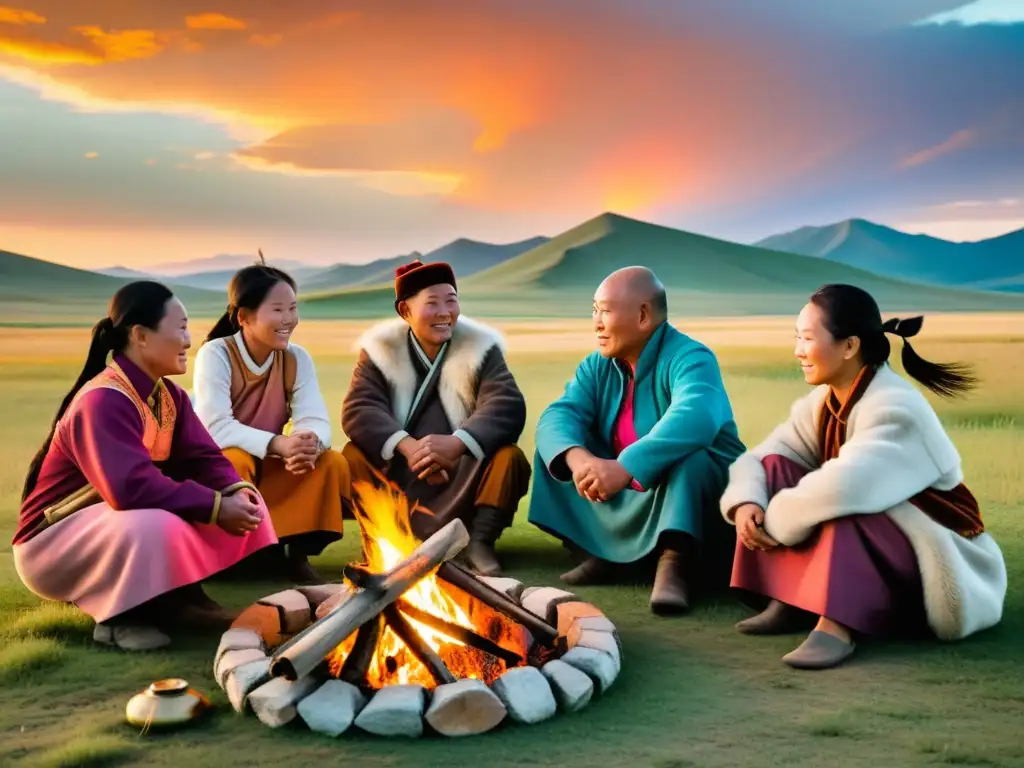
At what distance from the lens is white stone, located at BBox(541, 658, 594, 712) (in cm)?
321

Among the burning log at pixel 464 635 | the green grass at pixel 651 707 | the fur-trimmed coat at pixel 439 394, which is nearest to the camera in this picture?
the green grass at pixel 651 707

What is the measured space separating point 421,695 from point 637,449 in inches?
66.5

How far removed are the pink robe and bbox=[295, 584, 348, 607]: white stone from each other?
1.01 ft

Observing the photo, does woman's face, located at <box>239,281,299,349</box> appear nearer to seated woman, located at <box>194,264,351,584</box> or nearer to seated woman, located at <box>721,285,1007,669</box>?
seated woman, located at <box>194,264,351,584</box>

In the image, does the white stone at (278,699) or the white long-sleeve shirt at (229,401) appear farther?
the white long-sleeve shirt at (229,401)

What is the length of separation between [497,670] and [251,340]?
2167 millimetres

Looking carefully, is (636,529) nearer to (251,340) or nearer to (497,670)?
(497,670)

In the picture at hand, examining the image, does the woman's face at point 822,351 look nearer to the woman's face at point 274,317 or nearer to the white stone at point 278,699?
the white stone at point 278,699

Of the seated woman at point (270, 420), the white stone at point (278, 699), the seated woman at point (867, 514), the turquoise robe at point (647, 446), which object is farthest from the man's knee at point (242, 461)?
the seated woman at point (867, 514)

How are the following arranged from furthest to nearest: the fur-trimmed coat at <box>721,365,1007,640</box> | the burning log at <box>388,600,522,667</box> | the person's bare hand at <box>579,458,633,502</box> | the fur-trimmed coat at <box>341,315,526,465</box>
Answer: the fur-trimmed coat at <box>341,315,526,465</box> → the person's bare hand at <box>579,458,633,502</box> → the fur-trimmed coat at <box>721,365,1007,640</box> → the burning log at <box>388,600,522,667</box>

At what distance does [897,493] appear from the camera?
3734 millimetres

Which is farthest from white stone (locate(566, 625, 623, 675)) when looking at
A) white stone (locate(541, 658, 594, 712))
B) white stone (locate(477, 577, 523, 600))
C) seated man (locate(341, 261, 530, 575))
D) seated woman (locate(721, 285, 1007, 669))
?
seated man (locate(341, 261, 530, 575))

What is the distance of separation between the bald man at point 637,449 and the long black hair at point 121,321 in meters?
1.74

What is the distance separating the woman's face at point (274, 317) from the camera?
4.87m
